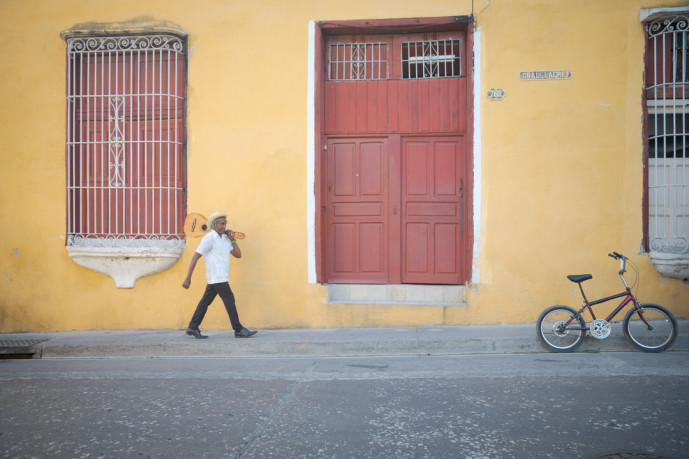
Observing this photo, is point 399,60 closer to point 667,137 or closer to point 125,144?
point 667,137

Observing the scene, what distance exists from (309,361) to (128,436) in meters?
2.80

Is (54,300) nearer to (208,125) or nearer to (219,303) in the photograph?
(219,303)

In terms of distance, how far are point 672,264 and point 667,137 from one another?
1762 mm

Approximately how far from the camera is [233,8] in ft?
27.0

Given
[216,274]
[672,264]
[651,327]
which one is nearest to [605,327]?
[651,327]

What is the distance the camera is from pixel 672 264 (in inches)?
294

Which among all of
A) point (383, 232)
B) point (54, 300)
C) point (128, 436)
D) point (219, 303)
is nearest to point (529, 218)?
point (383, 232)

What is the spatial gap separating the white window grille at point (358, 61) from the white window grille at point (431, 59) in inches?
12.6

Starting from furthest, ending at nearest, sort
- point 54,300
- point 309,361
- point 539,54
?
point 54,300, point 539,54, point 309,361

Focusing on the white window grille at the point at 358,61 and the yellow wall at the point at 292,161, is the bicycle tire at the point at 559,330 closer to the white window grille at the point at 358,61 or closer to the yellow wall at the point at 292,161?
the yellow wall at the point at 292,161

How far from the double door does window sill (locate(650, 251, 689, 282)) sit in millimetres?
2504

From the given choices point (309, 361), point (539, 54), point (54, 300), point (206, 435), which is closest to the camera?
point (206, 435)

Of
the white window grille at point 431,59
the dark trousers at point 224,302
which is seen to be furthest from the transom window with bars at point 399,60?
the dark trousers at point 224,302

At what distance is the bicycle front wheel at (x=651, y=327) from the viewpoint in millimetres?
6465
